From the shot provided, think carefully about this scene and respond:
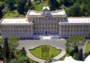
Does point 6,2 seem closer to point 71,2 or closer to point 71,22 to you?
point 71,2

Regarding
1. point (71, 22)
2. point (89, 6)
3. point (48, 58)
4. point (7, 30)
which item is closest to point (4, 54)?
point (48, 58)

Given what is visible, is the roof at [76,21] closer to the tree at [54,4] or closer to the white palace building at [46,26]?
the white palace building at [46,26]

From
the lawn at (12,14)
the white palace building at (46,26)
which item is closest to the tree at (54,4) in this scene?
the lawn at (12,14)

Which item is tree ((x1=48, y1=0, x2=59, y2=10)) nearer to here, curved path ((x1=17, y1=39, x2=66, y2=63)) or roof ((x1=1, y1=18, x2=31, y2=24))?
roof ((x1=1, y1=18, x2=31, y2=24))

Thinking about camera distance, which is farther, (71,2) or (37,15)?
(71,2)

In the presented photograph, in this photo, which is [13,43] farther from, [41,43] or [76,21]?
[76,21]
